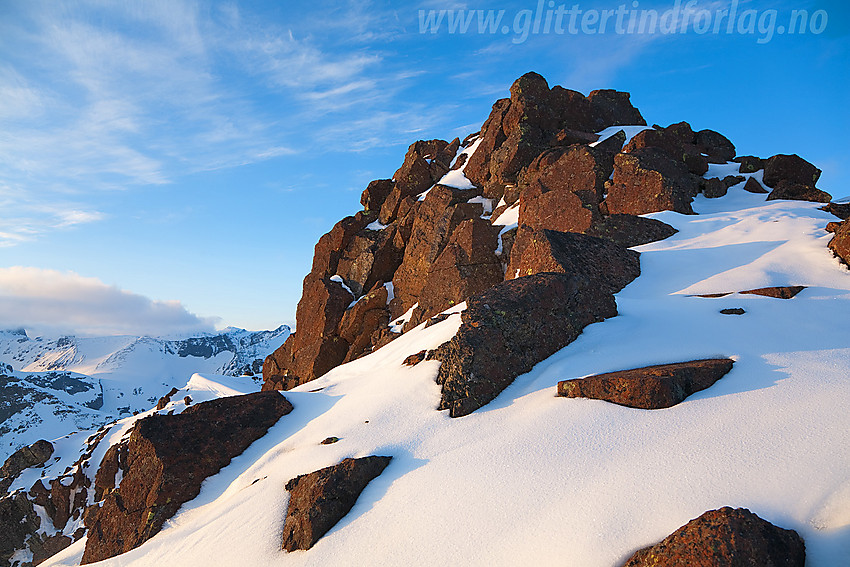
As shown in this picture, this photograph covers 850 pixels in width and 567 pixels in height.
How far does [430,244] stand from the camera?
31.8 m

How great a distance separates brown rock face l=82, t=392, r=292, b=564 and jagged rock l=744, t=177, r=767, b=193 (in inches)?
1113

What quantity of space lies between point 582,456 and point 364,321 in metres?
26.0

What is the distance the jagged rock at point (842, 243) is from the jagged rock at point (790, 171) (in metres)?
16.2

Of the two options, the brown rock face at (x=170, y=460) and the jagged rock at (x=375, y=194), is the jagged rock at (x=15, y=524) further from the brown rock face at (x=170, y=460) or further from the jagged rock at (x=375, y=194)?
the jagged rock at (x=375, y=194)

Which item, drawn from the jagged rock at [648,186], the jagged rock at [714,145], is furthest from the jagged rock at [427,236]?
the jagged rock at [714,145]

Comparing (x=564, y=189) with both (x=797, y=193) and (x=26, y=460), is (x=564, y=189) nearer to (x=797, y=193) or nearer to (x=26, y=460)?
(x=797, y=193)

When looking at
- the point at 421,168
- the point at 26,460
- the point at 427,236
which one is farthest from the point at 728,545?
the point at 421,168

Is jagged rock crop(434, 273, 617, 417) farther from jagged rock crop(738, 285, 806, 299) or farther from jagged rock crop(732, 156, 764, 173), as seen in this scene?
jagged rock crop(732, 156, 764, 173)

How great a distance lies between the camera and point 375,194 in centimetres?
4203

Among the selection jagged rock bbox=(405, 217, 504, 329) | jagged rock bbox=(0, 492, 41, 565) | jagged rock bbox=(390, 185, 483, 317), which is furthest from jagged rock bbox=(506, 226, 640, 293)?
jagged rock bbox=(0, 492, 41, 565)

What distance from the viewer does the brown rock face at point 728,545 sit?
426 centimetres

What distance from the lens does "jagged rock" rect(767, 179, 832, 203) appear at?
24547mm

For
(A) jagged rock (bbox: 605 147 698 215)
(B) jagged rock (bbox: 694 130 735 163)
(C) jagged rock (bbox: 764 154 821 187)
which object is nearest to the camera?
(A) jagged rock (bbox: 605 147 698 215)

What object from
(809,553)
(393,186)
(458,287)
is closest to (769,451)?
(809,553)
